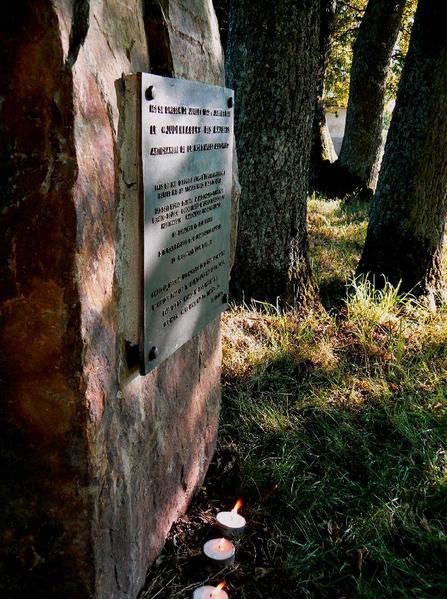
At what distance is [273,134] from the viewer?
3.82m

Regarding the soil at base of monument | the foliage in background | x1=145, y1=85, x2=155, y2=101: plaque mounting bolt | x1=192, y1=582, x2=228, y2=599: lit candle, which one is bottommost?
the soil at base of monument

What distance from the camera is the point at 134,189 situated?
161 centimetres

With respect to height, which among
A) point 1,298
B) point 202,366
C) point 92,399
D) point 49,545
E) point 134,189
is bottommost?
point 49,545

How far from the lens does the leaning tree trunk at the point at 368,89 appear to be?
25.7 feet

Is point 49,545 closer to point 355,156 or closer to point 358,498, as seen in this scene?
point 358,498

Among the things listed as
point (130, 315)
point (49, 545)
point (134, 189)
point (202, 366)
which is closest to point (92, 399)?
point (130, 315)

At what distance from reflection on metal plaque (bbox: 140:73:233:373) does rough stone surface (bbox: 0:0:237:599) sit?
7 centimetres

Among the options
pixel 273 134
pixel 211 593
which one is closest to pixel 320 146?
pixel 273 134

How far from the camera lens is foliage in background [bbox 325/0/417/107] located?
10789mm

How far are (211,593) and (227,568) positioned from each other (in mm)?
182

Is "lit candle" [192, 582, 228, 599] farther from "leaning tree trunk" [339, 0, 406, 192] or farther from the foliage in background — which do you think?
the foliage in background

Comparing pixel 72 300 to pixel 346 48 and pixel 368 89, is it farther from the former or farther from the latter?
pixel 346 48

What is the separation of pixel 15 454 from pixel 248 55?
304 cm

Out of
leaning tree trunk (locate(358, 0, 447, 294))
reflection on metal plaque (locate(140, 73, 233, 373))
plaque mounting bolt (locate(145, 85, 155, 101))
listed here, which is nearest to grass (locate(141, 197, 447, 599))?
leaning tree trunk (locate(358, 0, 447, 294))
